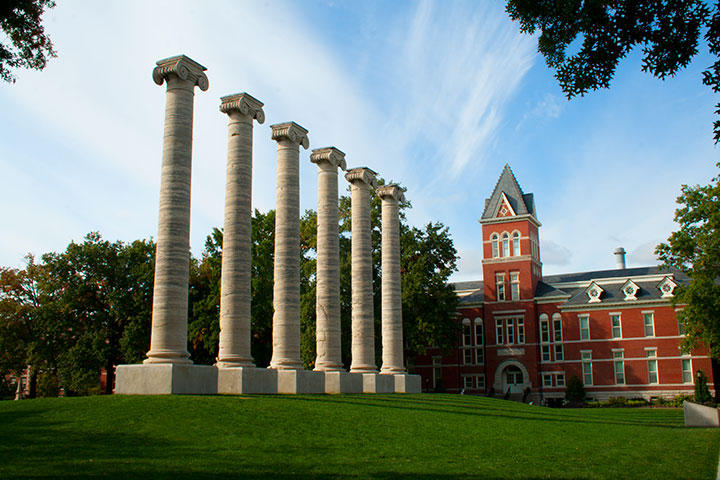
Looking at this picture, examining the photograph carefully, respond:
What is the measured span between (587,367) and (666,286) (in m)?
11.3

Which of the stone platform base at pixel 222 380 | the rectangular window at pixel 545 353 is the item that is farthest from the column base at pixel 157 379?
the rectangular window at pixel 545 353

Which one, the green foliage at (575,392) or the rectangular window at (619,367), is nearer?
the green foliage at (575,392)

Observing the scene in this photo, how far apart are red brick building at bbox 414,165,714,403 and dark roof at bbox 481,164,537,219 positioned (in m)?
0.11

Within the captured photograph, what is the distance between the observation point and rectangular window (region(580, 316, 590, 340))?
69625 mm

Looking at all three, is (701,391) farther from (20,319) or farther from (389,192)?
(20,319)

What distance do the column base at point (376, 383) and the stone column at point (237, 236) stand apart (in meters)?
11.6

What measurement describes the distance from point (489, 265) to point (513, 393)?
14206 mm

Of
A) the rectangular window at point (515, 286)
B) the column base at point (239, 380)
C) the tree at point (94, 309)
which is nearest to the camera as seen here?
the column base at point (239, 380)

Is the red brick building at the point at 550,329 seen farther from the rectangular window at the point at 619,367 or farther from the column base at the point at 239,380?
the column base at the point at 239,380

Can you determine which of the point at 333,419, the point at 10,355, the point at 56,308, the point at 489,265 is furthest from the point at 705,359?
the point at 10,355

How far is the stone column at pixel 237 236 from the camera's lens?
97.2ft

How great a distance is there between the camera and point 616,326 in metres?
68.4

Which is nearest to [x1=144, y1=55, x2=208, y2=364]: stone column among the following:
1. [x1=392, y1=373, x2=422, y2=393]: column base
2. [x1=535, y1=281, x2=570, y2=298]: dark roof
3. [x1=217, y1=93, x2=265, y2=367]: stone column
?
[x1=217, y1=93, x2=265, y2=367]: stone column

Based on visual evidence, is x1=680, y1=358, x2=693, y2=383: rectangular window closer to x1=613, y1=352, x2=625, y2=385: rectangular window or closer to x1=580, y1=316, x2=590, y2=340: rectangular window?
x1=613, y1=352, x2=625, y2=385: rectangular window
